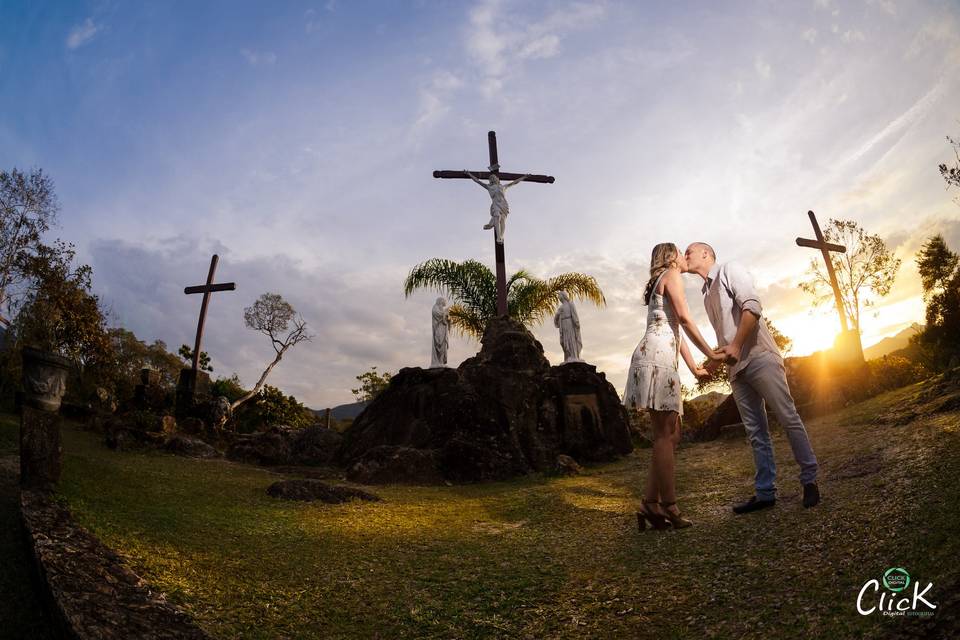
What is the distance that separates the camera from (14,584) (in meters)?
3.13

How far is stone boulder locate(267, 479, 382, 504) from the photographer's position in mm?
6730

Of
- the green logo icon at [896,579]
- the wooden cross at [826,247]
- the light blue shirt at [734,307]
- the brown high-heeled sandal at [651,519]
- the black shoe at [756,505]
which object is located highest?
the wooden cross at [826,247]

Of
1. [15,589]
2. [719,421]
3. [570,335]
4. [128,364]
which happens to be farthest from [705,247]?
[128,364]

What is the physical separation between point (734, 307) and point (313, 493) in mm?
5412

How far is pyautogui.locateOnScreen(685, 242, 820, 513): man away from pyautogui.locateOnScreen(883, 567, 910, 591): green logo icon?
139 centimetres

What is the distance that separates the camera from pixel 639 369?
4.11m

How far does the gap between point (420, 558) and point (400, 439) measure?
8.98 m

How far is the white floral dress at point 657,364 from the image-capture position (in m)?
4.00

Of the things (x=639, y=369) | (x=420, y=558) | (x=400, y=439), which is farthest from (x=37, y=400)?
(x=400, y=439)

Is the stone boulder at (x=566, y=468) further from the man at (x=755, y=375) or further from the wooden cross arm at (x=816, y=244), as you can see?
the wooden cross arm at (x=816, y=244)

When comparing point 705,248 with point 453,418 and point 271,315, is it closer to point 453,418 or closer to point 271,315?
point 453,418

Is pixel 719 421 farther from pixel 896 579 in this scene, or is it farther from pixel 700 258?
pixel 896 579

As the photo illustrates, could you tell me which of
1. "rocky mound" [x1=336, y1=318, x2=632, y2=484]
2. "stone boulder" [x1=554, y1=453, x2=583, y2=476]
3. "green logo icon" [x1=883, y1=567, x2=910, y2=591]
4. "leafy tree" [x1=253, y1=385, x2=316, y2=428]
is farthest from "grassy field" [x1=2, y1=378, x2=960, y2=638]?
"leafy tree" [x1=253, y1=385, x2=316, y2=428]

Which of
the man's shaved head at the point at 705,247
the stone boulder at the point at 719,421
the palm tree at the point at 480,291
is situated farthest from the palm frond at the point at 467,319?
the man's shaved head at the point at 705,247
